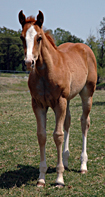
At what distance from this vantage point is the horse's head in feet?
10.5

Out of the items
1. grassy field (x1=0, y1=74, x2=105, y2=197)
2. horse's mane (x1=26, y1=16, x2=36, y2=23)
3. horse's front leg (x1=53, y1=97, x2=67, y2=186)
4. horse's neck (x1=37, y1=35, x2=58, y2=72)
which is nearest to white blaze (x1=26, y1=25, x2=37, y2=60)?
horse's mane (x1=26, y1=16, x2=36, y2=23)

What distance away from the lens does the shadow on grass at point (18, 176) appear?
4091mm

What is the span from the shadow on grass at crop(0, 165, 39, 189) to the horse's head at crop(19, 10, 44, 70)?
2024 millimetres

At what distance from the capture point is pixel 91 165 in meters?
4.88

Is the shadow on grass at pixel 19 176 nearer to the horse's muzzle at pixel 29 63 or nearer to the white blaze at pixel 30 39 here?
the horse's muzzle at pixel 29 63

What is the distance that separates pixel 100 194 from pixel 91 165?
1.17 metres

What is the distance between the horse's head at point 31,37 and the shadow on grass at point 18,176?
2.02 meters

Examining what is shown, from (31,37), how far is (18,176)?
244cm

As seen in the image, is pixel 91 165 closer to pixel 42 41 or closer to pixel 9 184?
pixel 9 184

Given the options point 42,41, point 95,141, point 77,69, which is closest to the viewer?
point 42,41

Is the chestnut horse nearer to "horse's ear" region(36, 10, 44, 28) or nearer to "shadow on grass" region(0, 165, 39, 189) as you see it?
"horse's ear" region(36, 10, 44, 28)

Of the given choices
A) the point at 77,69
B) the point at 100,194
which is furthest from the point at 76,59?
the point at 100,194

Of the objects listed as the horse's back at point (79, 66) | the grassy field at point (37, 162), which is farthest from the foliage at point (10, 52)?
the horse's back at point (79, 66)

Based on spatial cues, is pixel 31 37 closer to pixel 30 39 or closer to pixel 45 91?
pixel 30 39
